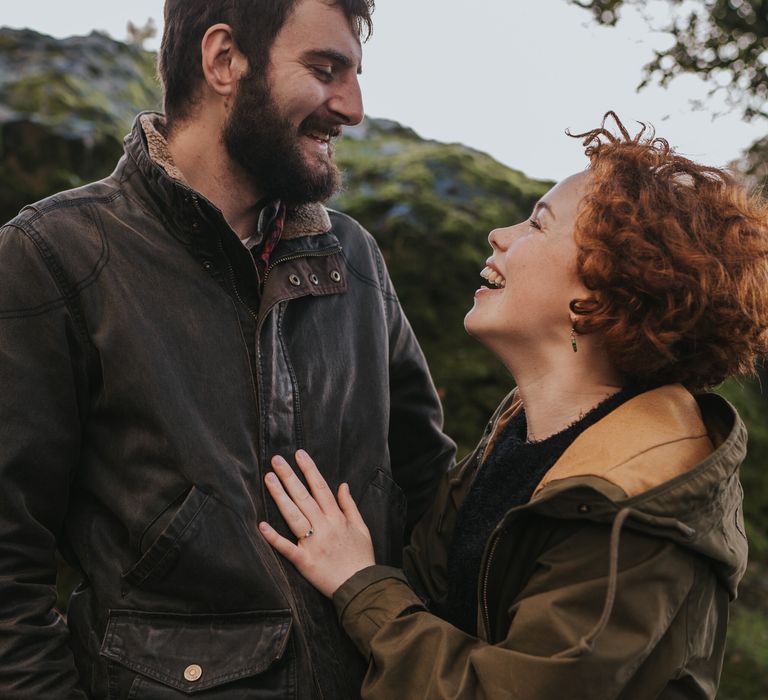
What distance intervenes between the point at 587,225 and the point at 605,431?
552mm

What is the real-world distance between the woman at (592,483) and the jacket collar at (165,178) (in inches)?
21.6

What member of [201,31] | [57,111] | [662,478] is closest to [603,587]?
[662,478]

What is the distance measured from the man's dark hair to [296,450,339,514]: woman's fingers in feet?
3.69

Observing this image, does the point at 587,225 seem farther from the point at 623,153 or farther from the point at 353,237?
the point at 353,237

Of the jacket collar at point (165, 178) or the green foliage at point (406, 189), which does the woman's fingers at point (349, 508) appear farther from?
the green foliage at point (406, 189)

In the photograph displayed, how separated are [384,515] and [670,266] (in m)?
1.06

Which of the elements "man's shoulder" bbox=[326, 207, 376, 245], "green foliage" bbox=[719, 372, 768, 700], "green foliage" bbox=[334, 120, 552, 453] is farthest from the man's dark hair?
"green foliage" bbox=[719, 372, 768, 700]

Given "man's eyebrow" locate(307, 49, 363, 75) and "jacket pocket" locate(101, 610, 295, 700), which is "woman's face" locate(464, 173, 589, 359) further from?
"jacket pocket" locate(101, 610, 295, 700)

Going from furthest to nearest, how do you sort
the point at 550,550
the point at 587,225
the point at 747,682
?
the point at 747,682 → the point at 587,225 → the point at 550,550

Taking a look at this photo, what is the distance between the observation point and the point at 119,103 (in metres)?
4.62

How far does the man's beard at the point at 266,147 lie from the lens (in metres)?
2.67

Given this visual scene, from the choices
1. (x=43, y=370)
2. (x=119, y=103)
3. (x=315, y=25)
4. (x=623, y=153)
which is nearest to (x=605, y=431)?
(x=623, y=153)

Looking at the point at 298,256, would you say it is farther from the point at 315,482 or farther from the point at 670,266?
the point at 670,266

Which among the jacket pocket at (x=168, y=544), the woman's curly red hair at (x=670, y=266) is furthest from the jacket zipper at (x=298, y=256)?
the woman's curly red hair at (x=670, y=266)
